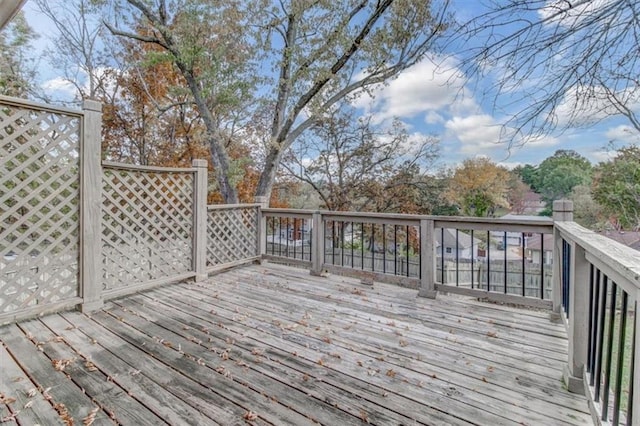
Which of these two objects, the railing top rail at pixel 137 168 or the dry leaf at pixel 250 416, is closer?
the dry leaf at pixel 250 416

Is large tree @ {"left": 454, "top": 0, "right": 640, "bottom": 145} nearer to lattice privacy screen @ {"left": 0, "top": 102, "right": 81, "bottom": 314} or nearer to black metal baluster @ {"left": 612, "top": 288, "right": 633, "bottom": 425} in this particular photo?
black metal baluster @ {"left": 612, "top": 288, "right": 633, "bottom": 425}

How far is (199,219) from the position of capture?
435cm

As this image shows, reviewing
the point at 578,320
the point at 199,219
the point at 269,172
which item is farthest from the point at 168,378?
the point at 269,172

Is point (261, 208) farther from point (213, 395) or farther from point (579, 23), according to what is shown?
point (579, 23)

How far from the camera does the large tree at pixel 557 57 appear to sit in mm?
1683

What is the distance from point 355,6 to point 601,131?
5.77m

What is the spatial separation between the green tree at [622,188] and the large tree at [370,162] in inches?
180

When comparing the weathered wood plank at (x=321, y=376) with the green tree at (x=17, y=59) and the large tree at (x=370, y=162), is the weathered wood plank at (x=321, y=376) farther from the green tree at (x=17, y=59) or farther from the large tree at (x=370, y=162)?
the green tree at (x=17, y=59)

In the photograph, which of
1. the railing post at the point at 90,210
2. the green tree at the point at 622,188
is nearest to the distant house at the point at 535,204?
the green tree at the point at 622,188

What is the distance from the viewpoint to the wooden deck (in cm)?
172

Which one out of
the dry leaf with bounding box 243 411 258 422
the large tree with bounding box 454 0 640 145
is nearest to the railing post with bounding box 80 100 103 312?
the dry leaf with bounding box 243 411 258 422

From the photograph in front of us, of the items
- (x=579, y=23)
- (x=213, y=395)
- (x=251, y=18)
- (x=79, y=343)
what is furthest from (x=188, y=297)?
(x=251, y=18)

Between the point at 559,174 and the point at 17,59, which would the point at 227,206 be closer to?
the point at 559,174

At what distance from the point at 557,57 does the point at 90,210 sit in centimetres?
398
